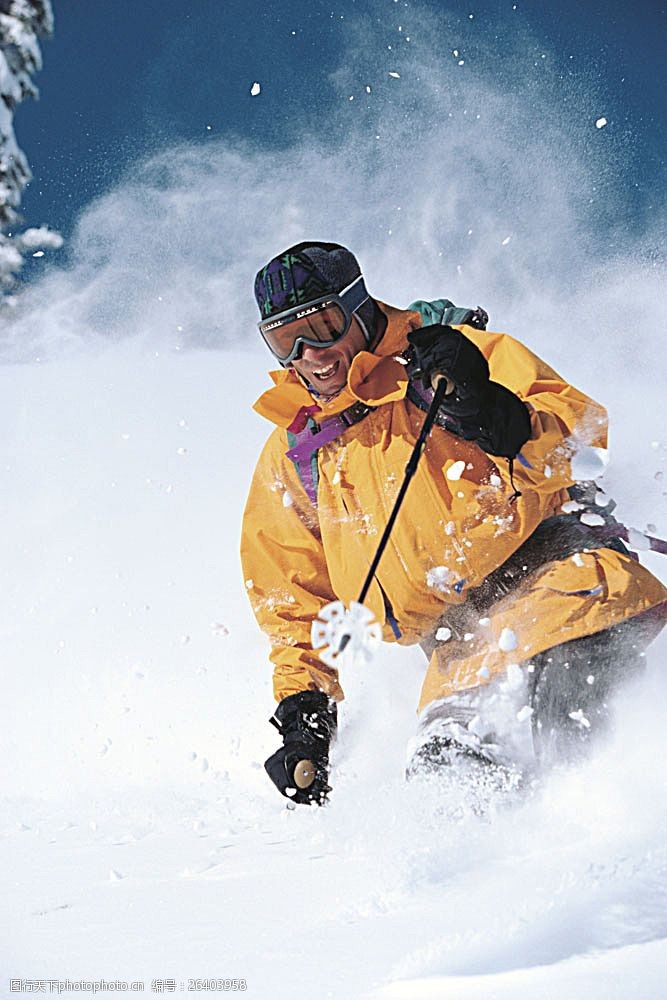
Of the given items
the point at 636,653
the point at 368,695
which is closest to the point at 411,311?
the point at 636,653

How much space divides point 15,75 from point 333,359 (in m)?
5.82

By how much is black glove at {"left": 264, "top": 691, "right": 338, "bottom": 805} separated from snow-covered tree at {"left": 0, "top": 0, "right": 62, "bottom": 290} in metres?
6.11

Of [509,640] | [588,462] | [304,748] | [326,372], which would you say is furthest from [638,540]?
[304,748]

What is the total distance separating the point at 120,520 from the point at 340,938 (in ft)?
16.3

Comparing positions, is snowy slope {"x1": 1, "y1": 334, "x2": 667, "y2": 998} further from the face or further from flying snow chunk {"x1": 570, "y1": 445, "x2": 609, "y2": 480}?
Result: the face

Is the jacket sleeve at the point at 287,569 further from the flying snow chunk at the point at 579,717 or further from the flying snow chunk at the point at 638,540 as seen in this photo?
the flying snow chunk at the point at 638,540

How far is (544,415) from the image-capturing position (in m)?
2.39

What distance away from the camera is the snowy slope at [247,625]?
1.70m

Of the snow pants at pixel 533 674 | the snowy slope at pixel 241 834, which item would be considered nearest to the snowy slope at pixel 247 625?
the snowy slope at pixel 241 834

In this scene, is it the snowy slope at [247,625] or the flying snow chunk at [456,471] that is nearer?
the snowy slope at [247,625]

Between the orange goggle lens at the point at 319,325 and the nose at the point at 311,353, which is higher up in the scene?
the orange goggle lens at the point at 319,325

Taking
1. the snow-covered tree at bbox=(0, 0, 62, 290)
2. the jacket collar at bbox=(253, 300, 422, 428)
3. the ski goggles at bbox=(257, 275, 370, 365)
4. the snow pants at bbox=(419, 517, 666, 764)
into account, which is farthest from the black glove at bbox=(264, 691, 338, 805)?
the snow-covered tree at bbox=(0, 0, 62, 290)

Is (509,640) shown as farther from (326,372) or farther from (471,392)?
(326,372)

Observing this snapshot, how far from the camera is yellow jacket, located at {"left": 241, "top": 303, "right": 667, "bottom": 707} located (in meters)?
2.47
